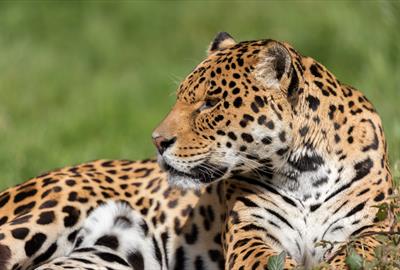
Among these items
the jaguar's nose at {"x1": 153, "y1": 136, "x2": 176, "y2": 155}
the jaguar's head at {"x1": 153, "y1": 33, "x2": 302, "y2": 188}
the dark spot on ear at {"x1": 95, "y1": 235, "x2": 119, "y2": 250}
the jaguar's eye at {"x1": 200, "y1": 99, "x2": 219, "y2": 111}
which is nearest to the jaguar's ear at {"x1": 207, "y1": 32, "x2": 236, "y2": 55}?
the jaguar's head at {"x1": 153, "y1": 33, "x2": 302, "y2": 188}

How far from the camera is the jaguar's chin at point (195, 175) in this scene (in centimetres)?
883

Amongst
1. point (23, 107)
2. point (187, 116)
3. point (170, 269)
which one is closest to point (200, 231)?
point (170, 269)

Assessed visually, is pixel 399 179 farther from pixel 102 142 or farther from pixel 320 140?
pixel 102 142

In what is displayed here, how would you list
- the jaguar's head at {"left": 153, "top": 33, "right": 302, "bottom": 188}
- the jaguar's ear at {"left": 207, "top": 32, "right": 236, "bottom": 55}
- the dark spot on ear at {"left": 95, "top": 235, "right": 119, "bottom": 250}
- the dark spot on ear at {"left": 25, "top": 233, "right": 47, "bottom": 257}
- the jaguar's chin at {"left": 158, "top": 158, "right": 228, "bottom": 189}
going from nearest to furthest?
1. the jaguar's head at {"left": 153, "top": 33, "right": 302, "bottom": 188}
2. the jaguar's chin at {"left": 158, "top": 158, "right": 228, "bottom": 189}
3. the dark spot on ear at {"left": 25, "top": 233, "right": 47, "bottom": 257}
4. the jaguar's ear at {"left": 207, "top": 32, "right": 236, "bottom": 55}
5. the dark spot on ear at {"left": 95, "top": 235, "right": 119, "bottom": 250}

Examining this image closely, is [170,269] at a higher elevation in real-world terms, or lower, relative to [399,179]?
lower

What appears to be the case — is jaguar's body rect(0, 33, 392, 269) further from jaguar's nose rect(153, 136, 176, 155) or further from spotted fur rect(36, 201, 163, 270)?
spotted fur rect(36, 201, 163, 270)

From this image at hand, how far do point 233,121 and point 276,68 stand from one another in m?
0.47

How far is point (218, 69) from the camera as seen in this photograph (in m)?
8.95

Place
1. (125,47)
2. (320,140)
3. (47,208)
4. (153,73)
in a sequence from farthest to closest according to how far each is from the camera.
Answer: (125,47), (153,73), (47,208), (320,140)

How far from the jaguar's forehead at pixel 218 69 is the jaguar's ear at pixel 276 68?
0.11 metres

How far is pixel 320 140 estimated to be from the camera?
29.0 ft

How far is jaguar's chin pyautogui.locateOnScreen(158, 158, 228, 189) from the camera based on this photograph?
8828 millimetres

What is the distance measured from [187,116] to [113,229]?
1.35 meters

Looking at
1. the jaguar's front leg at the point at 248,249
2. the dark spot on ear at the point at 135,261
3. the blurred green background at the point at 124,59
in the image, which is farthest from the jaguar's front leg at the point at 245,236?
the blurred green background at the point at 124,59
